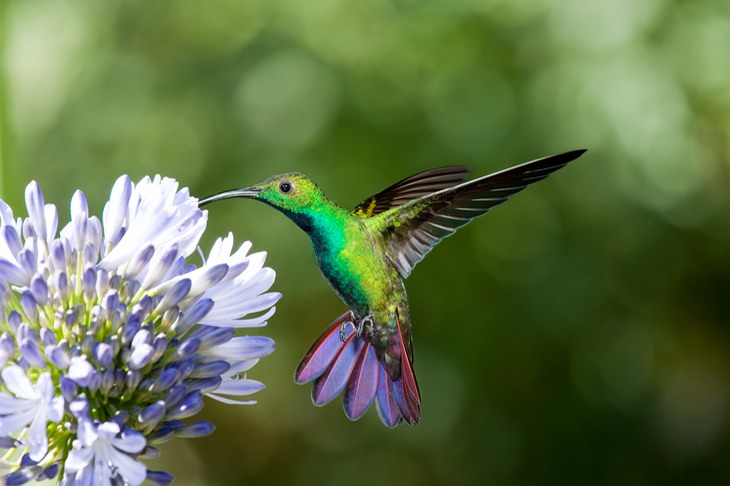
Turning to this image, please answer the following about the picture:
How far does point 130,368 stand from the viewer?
5.28ft

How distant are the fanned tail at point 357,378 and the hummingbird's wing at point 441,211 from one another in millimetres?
281

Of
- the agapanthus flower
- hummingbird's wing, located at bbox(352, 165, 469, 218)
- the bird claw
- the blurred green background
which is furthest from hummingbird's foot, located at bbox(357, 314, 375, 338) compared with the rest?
the blurred green background

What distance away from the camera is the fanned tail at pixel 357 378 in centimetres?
174

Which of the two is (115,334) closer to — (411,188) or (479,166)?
(411,188)

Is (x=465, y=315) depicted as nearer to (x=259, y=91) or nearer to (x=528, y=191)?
(x=528, y=191)

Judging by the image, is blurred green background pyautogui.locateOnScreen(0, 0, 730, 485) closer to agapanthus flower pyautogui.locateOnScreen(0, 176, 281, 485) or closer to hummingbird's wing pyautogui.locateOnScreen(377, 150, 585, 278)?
hummingbird's wing pyautogui.locateOnScreen(377, 150, 585, 278)

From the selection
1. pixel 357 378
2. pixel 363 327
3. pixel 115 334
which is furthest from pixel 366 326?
pixel 115 334

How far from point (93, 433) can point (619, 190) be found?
4.32 metres

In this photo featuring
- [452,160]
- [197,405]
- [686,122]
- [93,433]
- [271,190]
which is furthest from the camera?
[452,160]

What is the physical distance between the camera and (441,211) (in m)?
2.05

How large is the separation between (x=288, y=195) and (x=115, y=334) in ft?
1.40

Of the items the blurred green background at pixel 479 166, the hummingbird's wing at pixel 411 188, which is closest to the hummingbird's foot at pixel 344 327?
the hummingbird's wing at pixel 411 188

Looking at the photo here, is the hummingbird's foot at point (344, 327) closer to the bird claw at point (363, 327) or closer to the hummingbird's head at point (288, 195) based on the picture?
the bird claw at point (363, 327)

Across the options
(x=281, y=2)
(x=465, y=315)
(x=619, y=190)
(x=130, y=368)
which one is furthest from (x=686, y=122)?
(x=130, y=368)
